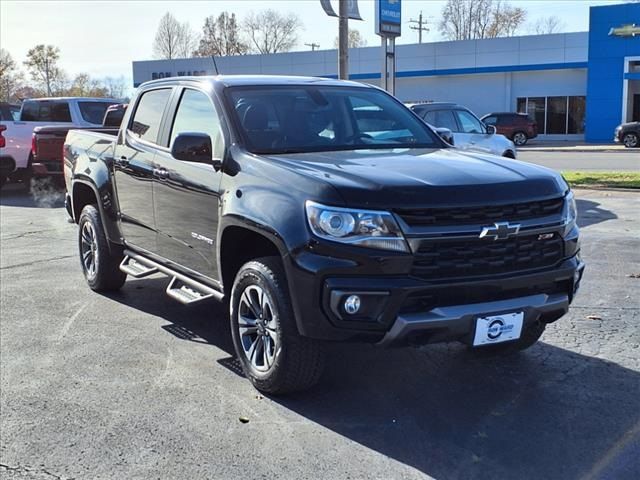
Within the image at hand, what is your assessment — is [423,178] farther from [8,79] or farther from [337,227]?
[8,79]

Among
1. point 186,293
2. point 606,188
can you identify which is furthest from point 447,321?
point 606,188

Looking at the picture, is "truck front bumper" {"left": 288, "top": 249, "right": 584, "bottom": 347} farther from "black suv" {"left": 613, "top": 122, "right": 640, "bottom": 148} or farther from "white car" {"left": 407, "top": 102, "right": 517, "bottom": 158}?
"black suv" {"left": 613, "top": 122, "right": 640, "bottom": 148}

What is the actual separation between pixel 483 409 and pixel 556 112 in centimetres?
3853

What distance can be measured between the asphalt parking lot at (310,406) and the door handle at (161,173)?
49.8 inches

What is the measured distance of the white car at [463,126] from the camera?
40.6 ft

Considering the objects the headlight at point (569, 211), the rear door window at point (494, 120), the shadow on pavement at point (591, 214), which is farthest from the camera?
the rear door window at point (494, 120)

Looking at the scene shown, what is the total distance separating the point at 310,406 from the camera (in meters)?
4.29

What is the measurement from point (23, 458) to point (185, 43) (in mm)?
82432

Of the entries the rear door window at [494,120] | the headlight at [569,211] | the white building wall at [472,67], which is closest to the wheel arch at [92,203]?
the headlight at [569,211]

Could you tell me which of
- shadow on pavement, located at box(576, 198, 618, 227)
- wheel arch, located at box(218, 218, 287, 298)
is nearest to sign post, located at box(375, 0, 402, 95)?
shadow on pavement, located at box(576, 198, 618, 227)

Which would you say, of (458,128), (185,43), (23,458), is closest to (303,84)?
(23,458)

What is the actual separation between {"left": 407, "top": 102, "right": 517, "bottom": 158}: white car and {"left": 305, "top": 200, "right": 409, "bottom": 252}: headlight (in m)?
8.78

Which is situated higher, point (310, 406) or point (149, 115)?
point (149, 115)

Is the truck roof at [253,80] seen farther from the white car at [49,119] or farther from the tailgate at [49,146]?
the white car at [49,119]
